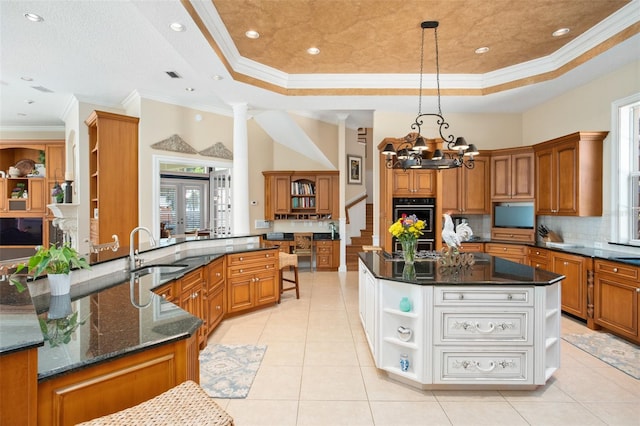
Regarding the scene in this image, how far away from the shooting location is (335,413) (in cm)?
231

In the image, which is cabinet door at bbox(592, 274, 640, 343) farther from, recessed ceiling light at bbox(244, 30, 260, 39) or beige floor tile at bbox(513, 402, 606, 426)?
recessed ceiling light at bbox(244, 30, 260, 39)

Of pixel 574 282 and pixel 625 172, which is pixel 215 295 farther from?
pixel 625 172

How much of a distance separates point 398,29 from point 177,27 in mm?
2339

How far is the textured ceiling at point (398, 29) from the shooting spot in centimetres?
330

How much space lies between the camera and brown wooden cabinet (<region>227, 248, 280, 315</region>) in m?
4.20

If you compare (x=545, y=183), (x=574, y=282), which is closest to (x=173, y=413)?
(x=574, y=282)

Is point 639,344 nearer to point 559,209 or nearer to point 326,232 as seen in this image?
point 559,209

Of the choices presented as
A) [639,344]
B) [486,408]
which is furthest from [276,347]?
[639,344]

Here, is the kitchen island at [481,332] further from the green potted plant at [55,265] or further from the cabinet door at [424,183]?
the cabinet door at [424,183]

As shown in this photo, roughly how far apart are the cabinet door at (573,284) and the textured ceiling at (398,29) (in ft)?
8.88

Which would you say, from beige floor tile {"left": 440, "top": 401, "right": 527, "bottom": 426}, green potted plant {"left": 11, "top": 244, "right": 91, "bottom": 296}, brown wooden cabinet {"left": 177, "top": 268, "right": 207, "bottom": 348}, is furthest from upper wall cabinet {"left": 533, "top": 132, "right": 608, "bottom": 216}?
green potted plant {"left": 11, "top": 244, "right": 91, "bottom": 296}

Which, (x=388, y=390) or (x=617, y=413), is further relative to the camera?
(x=388, y=390)

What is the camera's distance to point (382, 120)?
6.07 metres

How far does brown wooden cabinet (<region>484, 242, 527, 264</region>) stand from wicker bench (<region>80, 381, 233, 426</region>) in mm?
5179
